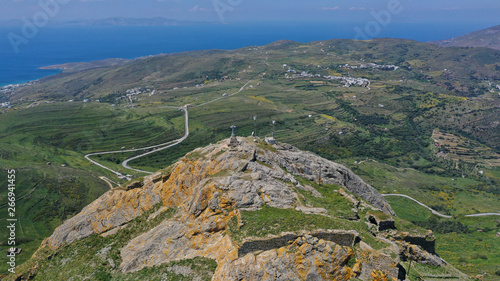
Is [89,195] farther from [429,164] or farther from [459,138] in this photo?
[459,138]

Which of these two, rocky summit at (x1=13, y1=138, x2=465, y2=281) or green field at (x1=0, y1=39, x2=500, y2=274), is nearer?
rocky summit at (x1=13, y1=138, x2=465, y2=281)

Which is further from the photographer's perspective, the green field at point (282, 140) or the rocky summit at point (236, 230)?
the green field at point (282, 140)

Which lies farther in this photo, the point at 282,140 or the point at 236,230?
the point at 282,140

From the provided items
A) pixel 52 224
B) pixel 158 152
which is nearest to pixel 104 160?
pixel 158 152

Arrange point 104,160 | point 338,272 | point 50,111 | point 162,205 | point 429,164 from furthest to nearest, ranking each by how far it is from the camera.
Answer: point 50,111 → point 429,164 → point 104,160 → point 162,205 → point 338,272

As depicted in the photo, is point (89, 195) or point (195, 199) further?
point (89, 195)

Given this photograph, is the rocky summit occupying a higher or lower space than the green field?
higher

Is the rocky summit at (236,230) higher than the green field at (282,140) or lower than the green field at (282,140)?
higher

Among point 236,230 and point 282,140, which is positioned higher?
point 236,230
